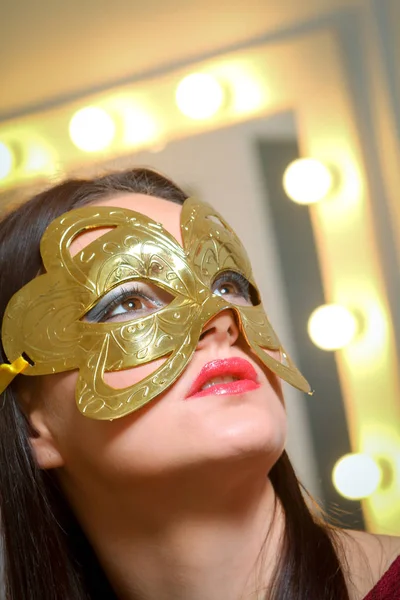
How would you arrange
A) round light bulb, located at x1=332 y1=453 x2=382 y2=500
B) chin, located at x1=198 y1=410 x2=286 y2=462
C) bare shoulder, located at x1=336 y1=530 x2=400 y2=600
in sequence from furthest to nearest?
1. round light bulb, located at x1=332 y1=453 x2=382 y2=500
2. bare shoulder, located at x1=336 y1=530 x2=400 y2=600
3. chin, located at x1=198 y1=410 x2=286 y2=462

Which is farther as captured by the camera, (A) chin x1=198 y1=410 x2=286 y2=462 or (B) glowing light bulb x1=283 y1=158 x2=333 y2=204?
(B) glowing light bulb x1=283 y1=158 x2=333 y2=204

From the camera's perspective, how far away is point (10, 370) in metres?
1.10

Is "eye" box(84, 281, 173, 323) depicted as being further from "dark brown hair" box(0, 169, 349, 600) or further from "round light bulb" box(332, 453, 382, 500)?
"round light bulb" box(332, 453, 382, 500)

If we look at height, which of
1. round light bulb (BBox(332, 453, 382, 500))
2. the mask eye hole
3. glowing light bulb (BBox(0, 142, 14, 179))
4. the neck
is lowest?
round light bulb (BBox(332, 453, 382, 500))

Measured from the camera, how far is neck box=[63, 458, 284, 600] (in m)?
1.03

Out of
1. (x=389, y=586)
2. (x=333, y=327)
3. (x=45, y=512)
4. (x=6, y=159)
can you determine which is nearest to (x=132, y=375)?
(x=45, y=512)

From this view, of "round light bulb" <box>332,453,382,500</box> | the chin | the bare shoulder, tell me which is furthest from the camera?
"round light bulb" <box>332,453,382,500</box>

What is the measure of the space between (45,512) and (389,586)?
0.48 m

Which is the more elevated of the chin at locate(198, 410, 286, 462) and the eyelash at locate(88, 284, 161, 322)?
the eyelash at locate(88, 284, 161, 322)

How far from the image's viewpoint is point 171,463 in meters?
0.99

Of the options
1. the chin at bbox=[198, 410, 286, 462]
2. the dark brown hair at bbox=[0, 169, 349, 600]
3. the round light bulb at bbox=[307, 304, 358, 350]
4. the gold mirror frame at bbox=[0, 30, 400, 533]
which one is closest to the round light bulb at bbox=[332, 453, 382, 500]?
the gold mirror frame at bbox=[0, 30, 400, 533]

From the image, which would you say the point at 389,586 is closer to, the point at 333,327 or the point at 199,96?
the point at 333,327

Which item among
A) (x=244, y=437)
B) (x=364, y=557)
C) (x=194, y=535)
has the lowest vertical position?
(x=364, y=557)

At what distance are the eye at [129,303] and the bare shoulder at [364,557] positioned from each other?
41 cm
